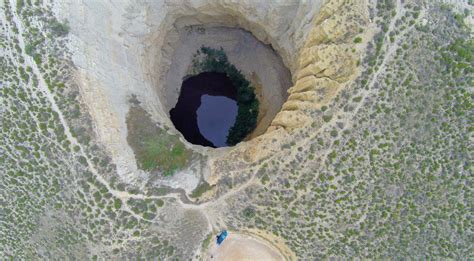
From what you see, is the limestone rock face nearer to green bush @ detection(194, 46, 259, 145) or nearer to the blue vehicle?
the blue vehicle

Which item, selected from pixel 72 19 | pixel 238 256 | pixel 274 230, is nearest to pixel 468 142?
pixel 274 230

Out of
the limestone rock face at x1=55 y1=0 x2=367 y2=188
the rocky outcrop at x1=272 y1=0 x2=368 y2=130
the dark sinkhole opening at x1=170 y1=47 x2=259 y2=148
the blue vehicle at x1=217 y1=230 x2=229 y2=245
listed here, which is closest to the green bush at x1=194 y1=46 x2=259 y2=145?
the dark sinkhole opening at x1=170 y1=47 x2=259 y2=148

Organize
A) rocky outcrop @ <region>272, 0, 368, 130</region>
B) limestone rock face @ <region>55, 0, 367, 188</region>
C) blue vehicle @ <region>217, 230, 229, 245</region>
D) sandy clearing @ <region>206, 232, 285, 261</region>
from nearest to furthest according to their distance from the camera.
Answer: rocky outcrop @ <region>272, 0, 368, 130</region> → limestone rock face @ <region>55, 0, 367, 188</region> → blue vehicle @ <region>217, 230, 229, 245</region> → sandy clearing @ <region>206, 232, 285, 261</region>

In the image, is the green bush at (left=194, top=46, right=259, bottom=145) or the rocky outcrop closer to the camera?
the rocky outcrop

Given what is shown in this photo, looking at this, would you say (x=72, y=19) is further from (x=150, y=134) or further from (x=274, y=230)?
(x=274, y=230)

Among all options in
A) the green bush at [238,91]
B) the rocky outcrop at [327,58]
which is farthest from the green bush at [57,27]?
the rocky outcrop at [327,58]

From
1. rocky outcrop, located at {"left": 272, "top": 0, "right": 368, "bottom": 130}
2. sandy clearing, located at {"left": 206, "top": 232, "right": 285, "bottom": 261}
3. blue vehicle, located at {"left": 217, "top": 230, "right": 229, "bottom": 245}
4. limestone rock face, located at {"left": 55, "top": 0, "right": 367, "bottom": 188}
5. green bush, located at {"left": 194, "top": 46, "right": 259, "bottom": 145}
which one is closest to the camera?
rocky outcrop, located at {"left": 272, "top": 0, "right": 368, "bottom": 130}

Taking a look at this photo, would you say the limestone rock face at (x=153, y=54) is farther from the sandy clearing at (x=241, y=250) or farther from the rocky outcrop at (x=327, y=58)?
the sandy clearing at (x=241, y=250)
